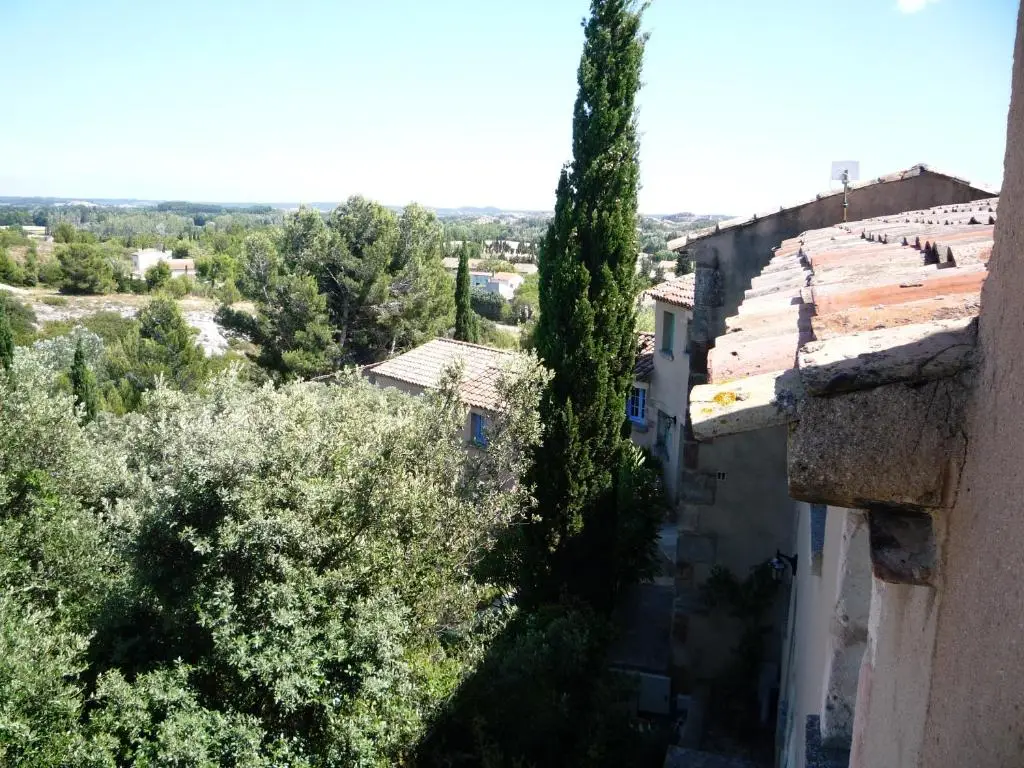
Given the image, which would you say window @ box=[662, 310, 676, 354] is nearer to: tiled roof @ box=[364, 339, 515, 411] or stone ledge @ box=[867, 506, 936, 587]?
tiled roof @ box=[364, 339, 515, 411]

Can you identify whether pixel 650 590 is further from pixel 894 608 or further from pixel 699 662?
pixel 894 608

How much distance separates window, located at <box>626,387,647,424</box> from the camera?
1998 cm

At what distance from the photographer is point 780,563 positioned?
969cm

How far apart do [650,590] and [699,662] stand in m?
4.50

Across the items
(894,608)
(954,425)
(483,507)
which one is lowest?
(483,507)

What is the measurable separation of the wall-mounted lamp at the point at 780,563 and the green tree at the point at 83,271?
5526cm

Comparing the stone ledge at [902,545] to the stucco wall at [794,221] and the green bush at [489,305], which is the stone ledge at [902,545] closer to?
the stucco wall at [794,221]

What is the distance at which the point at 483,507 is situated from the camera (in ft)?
30.7

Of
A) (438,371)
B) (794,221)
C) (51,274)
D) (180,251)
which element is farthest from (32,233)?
(794,221)

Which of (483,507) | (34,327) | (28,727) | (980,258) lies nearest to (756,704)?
(483,507)

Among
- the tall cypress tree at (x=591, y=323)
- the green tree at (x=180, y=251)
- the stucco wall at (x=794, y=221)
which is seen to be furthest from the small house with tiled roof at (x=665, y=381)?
the green tree at (x=180, y=251)

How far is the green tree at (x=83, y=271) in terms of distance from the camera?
53969mm

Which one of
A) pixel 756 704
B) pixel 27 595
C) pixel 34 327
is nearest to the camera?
pixel 27 595

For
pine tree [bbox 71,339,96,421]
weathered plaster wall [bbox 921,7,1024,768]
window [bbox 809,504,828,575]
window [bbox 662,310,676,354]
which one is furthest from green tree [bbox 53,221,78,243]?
weathered plaster wall [bbox 921,7,1024,768]
